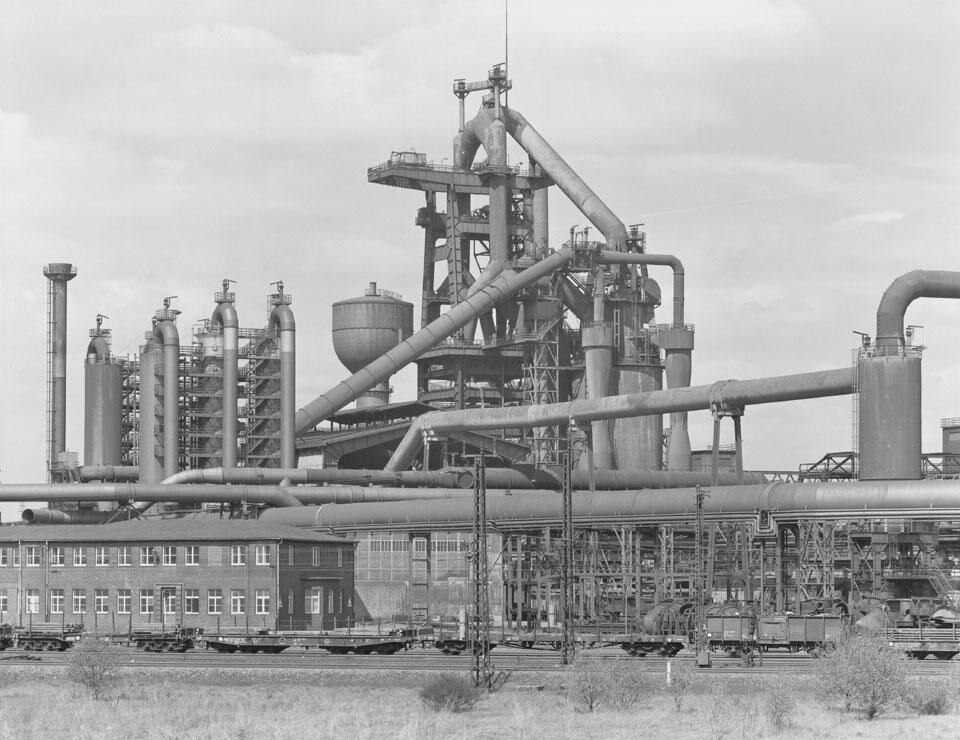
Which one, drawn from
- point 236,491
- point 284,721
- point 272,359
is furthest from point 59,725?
point 272,359

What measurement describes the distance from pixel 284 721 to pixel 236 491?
48.6 metres

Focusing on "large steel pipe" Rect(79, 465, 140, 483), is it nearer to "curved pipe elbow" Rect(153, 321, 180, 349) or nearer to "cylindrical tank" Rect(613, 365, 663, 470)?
"curved pipe elbow" Rect(153, 321, 180, 349)

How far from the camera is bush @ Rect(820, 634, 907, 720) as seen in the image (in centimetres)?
4422

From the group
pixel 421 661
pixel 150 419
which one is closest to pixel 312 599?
pixel 421 661

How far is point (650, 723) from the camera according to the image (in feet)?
143

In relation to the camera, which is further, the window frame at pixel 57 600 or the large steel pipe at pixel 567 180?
the large steel pipe at pixel 567 180

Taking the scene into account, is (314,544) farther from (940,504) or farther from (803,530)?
(940,504)

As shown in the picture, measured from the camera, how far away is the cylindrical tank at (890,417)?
237 feet

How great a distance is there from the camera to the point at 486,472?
3693 inches

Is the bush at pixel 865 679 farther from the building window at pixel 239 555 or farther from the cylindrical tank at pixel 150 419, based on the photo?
the cylindrical tank at pixel 150 419

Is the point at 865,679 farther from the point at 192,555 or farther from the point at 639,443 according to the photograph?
the point at 639,443


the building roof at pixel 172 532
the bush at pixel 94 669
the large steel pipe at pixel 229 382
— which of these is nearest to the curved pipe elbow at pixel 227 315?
the large steel pipe at pixel 229 382

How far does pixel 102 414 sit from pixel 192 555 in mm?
29177

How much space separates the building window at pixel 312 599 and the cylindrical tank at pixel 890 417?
25664 millimetres
